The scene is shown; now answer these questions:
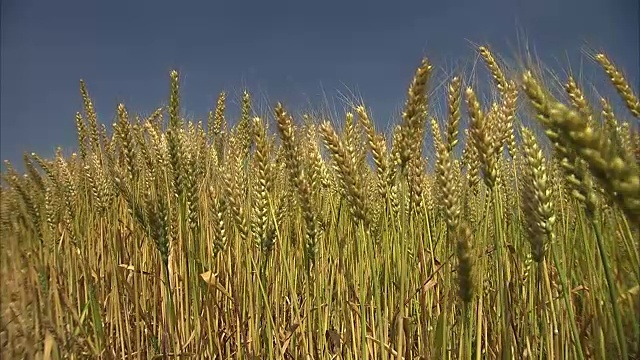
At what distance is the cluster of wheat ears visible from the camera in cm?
128

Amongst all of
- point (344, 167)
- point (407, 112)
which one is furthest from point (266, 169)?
point (407, 112)

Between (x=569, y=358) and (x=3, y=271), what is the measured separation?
1.39 meters

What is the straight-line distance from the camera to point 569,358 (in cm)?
156

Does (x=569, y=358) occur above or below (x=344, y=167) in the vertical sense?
below

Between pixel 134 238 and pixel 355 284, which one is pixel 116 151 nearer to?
pixel 134 238

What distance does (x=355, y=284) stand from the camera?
2176 millimetres

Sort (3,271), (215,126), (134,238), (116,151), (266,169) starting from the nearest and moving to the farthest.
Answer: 1. (3,271)
2. (266,169)
3. (134,238)
4. (116,151)
5. (215,126)

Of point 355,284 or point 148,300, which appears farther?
point 148,300

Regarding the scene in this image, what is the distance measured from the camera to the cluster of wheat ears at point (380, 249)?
1.28m

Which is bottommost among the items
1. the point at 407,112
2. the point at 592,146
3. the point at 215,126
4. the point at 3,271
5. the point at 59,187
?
the point at 3,271

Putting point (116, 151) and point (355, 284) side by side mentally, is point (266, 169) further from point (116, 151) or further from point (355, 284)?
point (116, 151)

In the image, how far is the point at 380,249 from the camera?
7.30 feet

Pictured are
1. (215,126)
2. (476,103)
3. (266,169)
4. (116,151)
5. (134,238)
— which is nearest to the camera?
(476,103)

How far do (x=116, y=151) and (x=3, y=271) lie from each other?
2.44m
